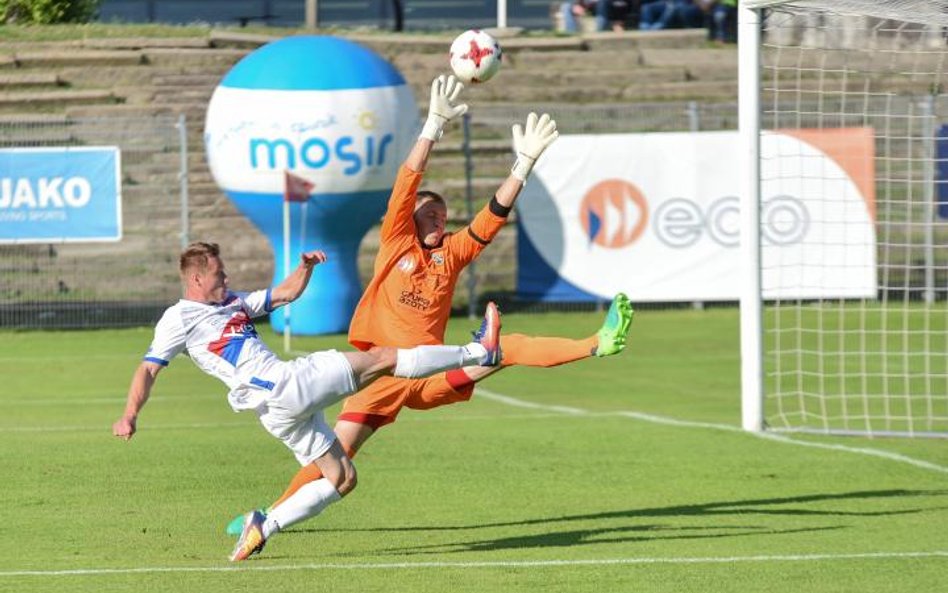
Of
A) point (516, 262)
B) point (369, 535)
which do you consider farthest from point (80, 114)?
point (369, 535)

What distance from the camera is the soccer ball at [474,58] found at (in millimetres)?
11477

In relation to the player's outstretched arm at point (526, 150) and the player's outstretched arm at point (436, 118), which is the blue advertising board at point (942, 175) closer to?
the player's outstretched arm at point (526, 150)

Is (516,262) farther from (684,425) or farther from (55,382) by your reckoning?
(684,425)

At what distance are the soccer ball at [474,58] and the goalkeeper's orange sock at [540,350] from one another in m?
1.89

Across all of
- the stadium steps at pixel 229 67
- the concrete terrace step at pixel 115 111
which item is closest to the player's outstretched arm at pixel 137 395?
the stadium steps at pixel 229 67

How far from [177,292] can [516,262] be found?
5.17 m

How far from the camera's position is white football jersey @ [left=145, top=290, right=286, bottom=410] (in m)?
9.55

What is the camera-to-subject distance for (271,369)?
9.51m

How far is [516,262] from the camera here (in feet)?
89.3

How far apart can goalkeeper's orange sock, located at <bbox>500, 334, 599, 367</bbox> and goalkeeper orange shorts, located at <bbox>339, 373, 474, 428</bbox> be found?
1.07 feet

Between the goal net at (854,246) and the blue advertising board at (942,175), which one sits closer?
the goal net at (854,246)

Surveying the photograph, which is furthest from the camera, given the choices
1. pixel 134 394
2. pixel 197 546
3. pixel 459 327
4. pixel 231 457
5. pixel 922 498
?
pixel 459 327

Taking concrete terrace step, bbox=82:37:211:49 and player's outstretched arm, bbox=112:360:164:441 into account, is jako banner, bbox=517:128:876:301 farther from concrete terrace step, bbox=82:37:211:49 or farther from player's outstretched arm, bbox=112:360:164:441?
player's outstretched arm, bbox=112:360:164:441

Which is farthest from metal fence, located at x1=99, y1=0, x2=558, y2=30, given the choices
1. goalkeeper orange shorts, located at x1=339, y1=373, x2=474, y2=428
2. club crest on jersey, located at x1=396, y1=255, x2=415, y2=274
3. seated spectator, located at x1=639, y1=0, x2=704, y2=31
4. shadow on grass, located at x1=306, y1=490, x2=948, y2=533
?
goalkeeper orange shorts, located at x1=339, y1=373, x2=474, y2=428
